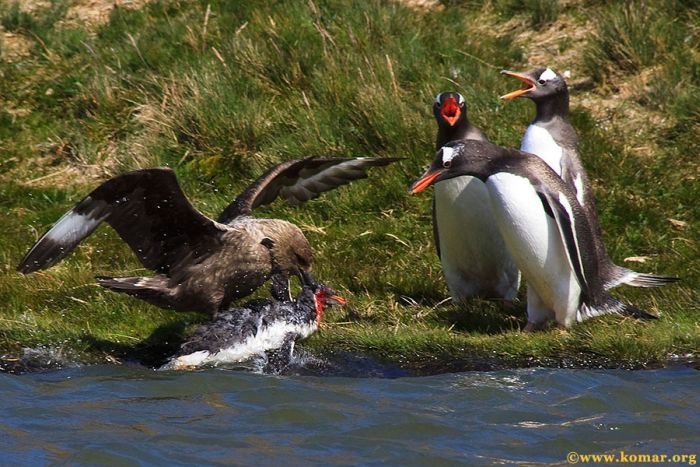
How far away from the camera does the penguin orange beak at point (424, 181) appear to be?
8.64 m

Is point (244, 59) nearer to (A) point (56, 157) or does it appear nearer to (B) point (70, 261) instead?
(A) point (56, 157)

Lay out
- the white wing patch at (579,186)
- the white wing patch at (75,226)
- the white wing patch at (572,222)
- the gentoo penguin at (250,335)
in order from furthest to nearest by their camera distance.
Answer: the white wing patch at (579,186)
the white wing patch at (572,222)
the gentoo penguin at (250,335)
the white wing patch at (75,226)

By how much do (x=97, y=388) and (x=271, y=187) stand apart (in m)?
2.56

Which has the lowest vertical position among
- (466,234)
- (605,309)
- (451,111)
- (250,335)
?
(605,309)

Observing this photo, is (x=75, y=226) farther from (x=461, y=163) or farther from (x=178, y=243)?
(x=461, y=163)

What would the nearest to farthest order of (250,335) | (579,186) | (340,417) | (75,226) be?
(340,417) → (75,226) → (250,335) → (579,186)

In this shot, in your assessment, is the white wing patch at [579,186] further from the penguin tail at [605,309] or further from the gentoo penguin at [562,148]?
the penguin tail at [605,309]

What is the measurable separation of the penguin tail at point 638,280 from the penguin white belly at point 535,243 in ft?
1.24

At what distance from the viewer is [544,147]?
9.76 meters

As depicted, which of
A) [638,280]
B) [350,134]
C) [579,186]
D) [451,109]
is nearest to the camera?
[638,280]

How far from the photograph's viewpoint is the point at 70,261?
32.9 ft

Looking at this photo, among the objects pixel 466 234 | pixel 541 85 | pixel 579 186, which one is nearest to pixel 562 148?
pixel 579 186

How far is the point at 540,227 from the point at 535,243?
11 centimetres

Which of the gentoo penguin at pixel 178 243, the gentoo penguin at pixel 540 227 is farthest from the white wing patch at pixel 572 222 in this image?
the gentoo penguin at pixel 178 243
